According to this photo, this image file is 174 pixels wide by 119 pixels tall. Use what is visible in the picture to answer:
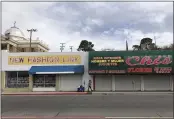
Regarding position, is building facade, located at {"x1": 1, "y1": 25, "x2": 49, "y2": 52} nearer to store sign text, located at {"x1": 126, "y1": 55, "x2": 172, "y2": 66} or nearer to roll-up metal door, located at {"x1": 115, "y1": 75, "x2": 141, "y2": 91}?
roll-up metal door, located at {"x1": 115, "y1": 75, "x2": 141, "y2": 91}

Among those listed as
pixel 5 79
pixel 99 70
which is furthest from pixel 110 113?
pixel 5 79

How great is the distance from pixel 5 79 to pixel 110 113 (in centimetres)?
2618

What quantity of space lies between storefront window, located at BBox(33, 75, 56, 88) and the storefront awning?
118cm

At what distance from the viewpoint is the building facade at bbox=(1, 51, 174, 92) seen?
3512 cm

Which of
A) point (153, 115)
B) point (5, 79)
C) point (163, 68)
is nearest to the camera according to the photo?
point (153, 115)

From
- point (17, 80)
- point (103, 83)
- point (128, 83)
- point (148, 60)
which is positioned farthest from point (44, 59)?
point (148, 60)

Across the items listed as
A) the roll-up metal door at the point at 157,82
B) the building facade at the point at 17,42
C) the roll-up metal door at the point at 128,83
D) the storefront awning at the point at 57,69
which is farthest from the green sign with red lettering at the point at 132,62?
the building facade at the point at 17,42

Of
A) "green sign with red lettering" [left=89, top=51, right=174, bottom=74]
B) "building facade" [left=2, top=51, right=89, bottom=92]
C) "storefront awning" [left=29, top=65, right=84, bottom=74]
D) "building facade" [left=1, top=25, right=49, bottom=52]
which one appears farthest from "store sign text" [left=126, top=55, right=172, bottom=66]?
"building facade" [left=1, top=25, right=49, bottom=52]

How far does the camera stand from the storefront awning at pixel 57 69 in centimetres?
3588

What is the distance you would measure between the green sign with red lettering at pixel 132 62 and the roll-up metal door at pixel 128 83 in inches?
52.8

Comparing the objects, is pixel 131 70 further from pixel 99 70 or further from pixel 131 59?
pixel 99 70

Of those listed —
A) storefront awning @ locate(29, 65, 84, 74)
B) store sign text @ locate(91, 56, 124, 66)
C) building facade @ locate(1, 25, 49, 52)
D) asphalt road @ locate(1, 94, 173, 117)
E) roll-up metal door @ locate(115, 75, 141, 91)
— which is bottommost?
asphalt road @ locate(1, 94, 173, 117)

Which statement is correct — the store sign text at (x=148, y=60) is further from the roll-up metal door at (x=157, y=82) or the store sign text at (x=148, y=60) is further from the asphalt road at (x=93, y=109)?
the asphalt road at (x=93, y=109)

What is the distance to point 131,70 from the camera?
115 ft
